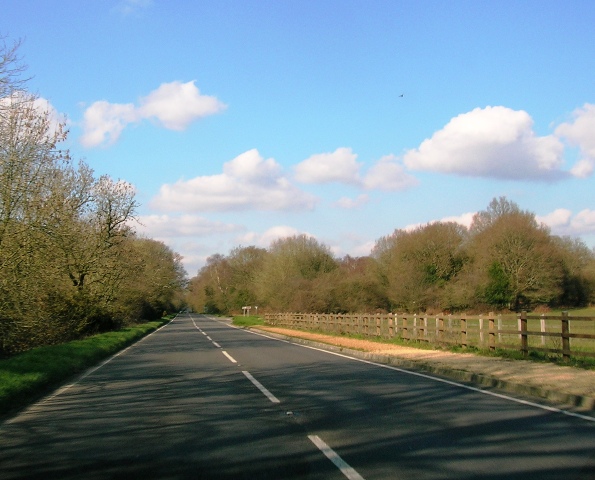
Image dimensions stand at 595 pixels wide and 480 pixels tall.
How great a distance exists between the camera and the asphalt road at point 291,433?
21.1 feet

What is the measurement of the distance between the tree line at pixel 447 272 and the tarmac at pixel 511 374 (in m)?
35.2

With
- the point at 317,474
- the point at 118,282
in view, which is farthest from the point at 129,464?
the point at 118,282

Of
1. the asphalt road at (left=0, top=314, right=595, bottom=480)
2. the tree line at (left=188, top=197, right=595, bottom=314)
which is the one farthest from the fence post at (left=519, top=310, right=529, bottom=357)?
the tree line at (left=188, top=197, right=595, bottom=314)

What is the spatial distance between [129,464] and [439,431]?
13.3 feet

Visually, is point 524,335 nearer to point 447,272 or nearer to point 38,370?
point 38,370

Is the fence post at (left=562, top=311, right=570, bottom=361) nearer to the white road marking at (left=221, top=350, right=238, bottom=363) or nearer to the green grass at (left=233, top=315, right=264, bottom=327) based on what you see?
the white road marking at (left=221, top=350, right=238, bottom=363)

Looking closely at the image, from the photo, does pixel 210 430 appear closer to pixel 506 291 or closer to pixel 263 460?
pixel 263 460

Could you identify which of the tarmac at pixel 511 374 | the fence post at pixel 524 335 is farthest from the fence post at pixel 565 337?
the fence post at pixel 524 335

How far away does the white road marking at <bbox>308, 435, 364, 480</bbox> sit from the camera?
241 inches

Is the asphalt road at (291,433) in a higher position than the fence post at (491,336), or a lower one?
lower

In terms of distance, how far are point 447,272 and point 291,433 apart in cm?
5857

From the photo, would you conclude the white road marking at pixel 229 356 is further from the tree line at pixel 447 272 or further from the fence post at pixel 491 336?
the tree line at pixel 447 272

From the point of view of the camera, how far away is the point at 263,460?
22.2 feet

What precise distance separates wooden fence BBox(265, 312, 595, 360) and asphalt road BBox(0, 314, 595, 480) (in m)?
4.42
